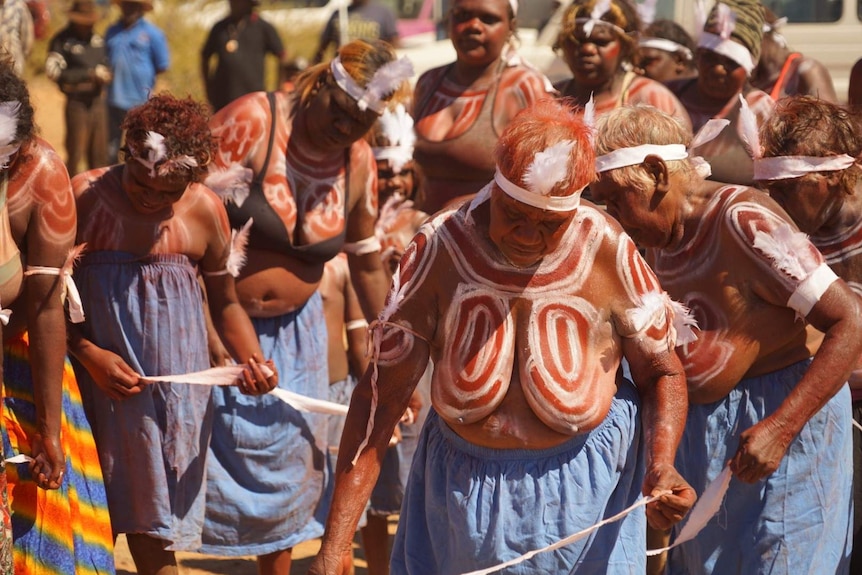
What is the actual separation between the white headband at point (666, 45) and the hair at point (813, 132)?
447 centimetres

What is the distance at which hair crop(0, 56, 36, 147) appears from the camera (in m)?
3.80

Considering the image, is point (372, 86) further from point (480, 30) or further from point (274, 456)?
point (274, 456)

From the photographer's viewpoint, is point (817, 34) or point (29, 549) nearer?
point (29, 549)

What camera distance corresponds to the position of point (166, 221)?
184 inches

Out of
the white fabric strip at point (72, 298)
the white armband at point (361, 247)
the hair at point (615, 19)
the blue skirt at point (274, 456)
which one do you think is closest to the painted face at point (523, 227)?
the white fabric strip at point (72, 298)

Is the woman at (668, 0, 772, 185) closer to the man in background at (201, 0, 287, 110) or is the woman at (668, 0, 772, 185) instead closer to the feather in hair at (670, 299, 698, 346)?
the feather in hair at (670, 299, 698, 346)

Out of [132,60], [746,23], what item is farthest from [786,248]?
[132,60]

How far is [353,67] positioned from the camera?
5.08m

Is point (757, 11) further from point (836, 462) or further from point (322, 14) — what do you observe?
point (322, 14)

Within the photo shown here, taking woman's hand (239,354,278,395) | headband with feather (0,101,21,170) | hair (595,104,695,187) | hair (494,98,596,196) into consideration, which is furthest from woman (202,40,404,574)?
hair (494,98,596,196)

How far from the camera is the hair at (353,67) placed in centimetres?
507

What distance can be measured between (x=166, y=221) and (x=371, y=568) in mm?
1910

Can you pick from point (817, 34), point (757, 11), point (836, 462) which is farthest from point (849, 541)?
point (817, 34)

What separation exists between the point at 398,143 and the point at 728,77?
1756 mm
